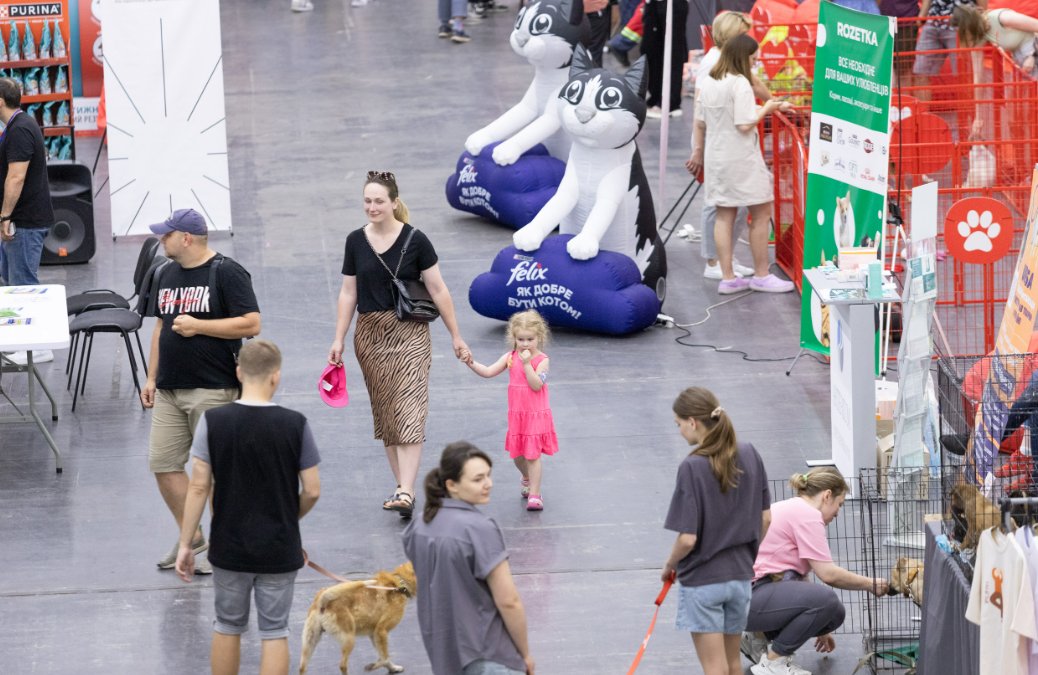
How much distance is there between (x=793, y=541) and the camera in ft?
17.1

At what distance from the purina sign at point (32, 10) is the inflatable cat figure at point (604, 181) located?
5221 millimetres

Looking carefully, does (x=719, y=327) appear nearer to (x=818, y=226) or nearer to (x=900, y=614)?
(x=818, y=226)

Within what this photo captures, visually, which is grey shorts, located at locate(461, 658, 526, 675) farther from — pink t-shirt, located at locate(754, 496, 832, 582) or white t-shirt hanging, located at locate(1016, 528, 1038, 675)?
white t-shirt hanging, located at locate(1016, 528, 1038, 675)

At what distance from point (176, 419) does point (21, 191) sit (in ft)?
10.8

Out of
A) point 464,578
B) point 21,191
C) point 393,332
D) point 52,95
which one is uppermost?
point 52,95

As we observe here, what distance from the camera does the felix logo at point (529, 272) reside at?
30.1ft

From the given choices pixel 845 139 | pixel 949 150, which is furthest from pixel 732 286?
pixel 949 150

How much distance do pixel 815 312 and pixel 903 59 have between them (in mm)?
7239

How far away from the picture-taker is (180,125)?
11.3 m

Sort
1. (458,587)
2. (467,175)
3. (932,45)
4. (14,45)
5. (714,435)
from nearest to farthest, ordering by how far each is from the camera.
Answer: (458,587)
(714,435)
(467,175)
(14,45)
(932,45)

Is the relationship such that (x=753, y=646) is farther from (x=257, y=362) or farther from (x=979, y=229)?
(x=979, y=229)

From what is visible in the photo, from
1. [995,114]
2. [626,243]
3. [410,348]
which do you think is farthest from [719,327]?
[995,114]

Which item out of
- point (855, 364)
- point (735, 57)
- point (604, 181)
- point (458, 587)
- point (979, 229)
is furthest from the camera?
point (735, 57)

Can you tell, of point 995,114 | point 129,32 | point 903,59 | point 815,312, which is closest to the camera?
point 815,312
